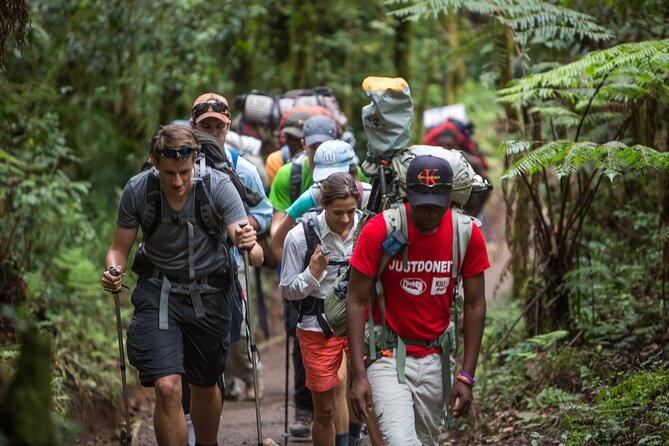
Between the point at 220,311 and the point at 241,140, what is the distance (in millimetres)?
3474

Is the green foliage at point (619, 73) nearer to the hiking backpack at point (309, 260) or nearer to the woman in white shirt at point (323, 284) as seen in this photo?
the woman in white shirt at point (323, 284)

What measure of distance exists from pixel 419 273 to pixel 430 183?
52 centimetres

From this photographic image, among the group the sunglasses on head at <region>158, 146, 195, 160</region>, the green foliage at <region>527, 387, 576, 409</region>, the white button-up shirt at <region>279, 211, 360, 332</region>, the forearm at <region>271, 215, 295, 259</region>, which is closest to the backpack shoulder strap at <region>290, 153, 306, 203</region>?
the forearm at <region>271, 215, 295, 259</region>

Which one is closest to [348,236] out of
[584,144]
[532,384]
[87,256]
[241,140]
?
[584,144]

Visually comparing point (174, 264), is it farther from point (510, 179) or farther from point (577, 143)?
point (510, 179)

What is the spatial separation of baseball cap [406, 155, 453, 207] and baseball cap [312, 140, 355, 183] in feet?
6.49

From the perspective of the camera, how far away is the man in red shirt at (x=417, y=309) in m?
4.78

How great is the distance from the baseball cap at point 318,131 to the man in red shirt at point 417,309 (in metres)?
2.61

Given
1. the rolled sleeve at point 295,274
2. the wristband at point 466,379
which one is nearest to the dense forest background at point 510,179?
the wristband at point 466,379

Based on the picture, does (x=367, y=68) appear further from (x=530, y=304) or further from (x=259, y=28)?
(x=530, y=304)

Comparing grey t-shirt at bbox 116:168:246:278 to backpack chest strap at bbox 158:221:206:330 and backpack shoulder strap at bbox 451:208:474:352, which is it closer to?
backpack chest strap at bbox 158:221:206:330

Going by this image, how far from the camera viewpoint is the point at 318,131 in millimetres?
7488

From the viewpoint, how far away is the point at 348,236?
6.33 metres

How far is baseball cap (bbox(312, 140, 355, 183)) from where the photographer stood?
6766mm
